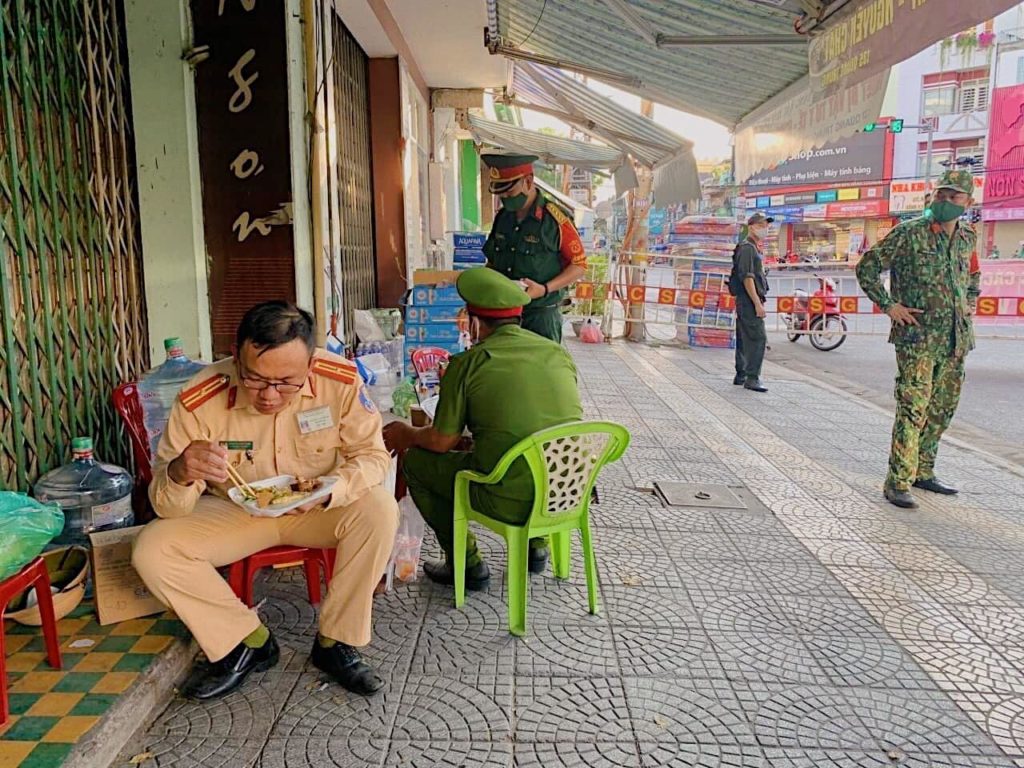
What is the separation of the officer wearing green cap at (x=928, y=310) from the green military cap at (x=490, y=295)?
2.75 m

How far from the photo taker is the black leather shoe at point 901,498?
443cm

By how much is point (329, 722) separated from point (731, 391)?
6.78 meters

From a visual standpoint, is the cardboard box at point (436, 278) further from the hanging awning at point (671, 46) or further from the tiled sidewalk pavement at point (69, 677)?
the tiled sidewalk pavement at point (69, 677)

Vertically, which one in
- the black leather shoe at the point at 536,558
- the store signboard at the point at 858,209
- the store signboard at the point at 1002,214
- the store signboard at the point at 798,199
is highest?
the store signboard at the point at 798,199

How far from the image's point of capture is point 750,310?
8461mm

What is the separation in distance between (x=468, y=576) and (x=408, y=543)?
310 mm

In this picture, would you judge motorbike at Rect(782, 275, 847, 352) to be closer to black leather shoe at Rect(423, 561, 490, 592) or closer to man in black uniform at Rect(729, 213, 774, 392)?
man in black uniform at Rect(729, 213, 774, 392)

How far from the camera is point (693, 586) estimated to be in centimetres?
329

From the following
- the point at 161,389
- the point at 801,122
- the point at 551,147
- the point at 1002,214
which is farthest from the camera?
the point at 1002,214

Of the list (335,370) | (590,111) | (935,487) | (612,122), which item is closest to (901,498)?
(935,487)

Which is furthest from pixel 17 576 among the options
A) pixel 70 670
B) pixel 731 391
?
pixel 731 391

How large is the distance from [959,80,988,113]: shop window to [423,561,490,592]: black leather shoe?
34.7m

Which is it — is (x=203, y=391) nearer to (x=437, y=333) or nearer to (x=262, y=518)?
(x=262, y=518)

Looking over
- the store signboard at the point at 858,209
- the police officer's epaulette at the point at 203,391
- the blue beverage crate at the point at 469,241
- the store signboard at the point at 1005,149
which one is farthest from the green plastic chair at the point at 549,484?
the store signboard at the point at 858,209
